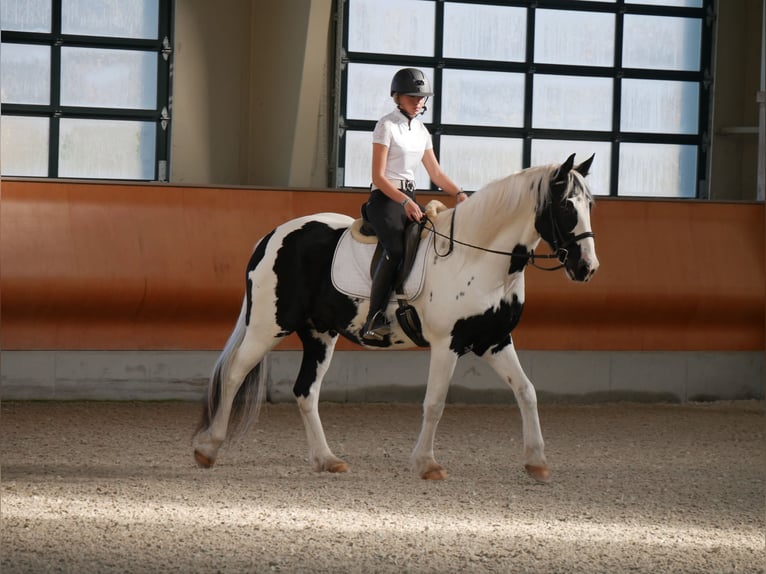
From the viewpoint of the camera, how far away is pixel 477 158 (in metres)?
9.99

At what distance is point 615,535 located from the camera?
4395mm

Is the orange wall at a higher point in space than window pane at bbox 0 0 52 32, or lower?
lower

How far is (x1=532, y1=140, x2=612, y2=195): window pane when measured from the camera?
33.0 ft

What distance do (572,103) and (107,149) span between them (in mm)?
4042

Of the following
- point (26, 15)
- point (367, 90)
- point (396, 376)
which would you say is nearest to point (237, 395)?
point (396, 376)

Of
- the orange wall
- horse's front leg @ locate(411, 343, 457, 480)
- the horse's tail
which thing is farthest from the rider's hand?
the orange wall

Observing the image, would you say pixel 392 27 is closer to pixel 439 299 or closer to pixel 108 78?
pixel 108 78

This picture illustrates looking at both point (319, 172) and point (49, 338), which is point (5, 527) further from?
point (319, 172)

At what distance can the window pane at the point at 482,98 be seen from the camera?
9.89m

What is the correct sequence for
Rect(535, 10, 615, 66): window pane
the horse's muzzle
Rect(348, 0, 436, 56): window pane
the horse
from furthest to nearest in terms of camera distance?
1. Rect(535, 10, 615, 66): window pane
2. Rect(348, 0, 436, 56): window pane
3. the horse
4. the horse's muzzle

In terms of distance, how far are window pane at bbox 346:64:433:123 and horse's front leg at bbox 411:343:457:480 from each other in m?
4.48

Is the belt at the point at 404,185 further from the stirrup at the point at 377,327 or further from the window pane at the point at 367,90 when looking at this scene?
the window pane at the point at 367,90

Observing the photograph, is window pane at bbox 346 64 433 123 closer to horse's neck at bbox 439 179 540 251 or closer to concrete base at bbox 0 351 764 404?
concrete base at bbox 0 351 764 404

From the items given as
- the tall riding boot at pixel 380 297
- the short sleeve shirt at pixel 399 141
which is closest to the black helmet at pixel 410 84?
the short sleeve shirt at pixel 399 141
